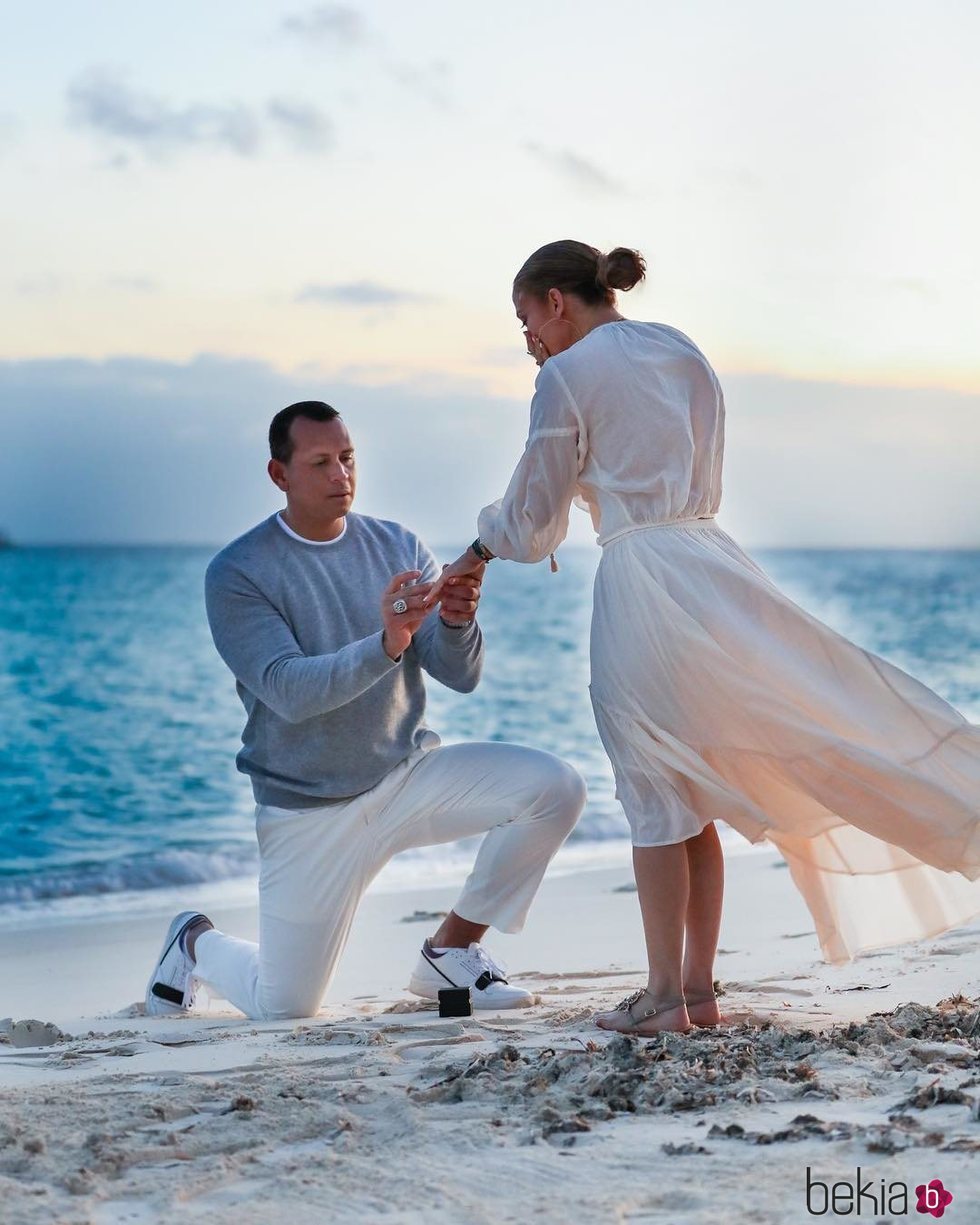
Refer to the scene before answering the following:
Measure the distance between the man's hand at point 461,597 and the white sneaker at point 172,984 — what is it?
1.28m

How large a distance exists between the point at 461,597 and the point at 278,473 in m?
0.69

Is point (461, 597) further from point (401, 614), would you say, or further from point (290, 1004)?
point (290, 1004)

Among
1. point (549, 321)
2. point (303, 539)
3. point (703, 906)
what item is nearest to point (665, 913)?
point (703, 906)

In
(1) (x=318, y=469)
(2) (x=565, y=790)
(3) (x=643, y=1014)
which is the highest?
(1) (x=318, y=469)

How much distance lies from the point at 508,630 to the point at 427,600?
78.5ft

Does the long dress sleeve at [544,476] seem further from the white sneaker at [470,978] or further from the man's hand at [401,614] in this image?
the white sneaker at [470,978]

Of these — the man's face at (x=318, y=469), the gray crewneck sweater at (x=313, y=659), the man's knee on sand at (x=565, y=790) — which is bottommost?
the man's knee on sand at (x=565, y=790)

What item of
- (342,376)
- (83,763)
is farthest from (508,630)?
(83,763)

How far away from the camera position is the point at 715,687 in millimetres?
3557

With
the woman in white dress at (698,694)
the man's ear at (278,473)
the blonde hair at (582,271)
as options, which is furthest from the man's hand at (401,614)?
the blonde hair at (582,271)

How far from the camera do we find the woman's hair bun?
3.67 metres

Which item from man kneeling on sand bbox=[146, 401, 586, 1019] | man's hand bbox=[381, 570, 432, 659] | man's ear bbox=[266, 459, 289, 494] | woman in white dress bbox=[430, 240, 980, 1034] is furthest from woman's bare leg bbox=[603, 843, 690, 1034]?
man's ear bbox=[266, 459, 289, 494]

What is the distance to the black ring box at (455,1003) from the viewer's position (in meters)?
4.05

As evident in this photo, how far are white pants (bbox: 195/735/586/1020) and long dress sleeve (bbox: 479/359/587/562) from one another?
91cm
